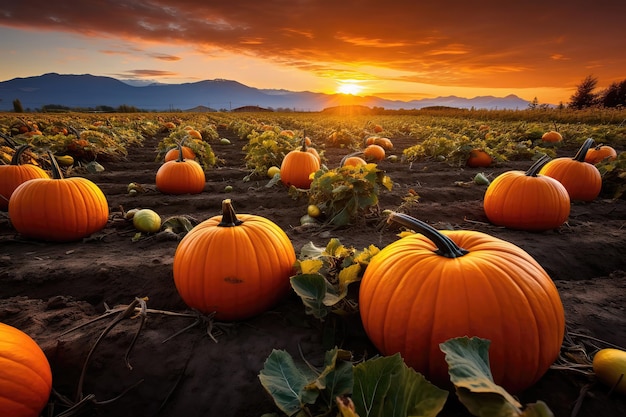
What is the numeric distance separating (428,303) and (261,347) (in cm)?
107

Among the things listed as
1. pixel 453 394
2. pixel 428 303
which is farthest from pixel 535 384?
pixel 428 303

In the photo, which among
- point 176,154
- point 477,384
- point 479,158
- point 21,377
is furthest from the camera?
point 479,158

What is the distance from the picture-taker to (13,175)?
15.2ft

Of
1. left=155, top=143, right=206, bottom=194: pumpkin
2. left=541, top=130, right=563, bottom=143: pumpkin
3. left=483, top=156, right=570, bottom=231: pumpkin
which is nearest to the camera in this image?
left=483, top=156, right=570, bottom=231: pumpkin

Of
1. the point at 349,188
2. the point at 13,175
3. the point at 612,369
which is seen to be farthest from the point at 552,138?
the point at 13,175

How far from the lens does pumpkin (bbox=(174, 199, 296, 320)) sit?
2389 millimetres

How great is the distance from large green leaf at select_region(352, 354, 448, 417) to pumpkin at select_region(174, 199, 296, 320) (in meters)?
1.20

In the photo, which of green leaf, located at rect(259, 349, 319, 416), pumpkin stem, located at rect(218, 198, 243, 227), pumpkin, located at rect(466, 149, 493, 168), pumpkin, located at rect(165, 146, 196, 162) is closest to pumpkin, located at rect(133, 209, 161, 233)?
pumpkin stem, located at rect(218, 198, 243, 227)

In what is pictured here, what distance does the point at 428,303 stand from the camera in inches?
70.8

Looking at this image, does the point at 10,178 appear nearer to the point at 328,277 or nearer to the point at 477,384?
the point at 328,277

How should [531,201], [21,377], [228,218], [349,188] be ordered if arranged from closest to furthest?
[21,377] < [228,218] < [349,188] < [531,201]

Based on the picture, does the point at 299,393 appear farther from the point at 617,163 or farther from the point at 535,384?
the point at 617,163

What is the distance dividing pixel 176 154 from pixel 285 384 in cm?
695

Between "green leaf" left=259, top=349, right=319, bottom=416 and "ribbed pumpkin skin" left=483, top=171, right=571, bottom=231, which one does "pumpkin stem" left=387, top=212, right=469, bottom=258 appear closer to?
"green leaf" left=259, top=349, right=319, bottom=416
